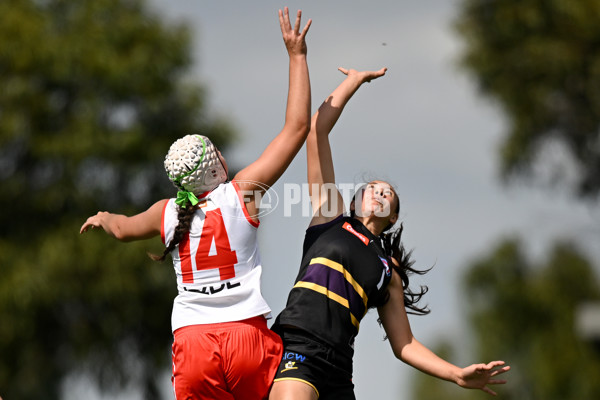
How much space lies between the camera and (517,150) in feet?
75.5

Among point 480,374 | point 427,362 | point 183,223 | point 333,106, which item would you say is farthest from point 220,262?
point 480,374

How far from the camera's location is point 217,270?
5.72 m

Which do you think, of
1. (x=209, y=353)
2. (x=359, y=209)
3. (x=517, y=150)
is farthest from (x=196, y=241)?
(x=517, y=150)

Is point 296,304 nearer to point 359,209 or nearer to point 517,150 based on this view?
point 359,209

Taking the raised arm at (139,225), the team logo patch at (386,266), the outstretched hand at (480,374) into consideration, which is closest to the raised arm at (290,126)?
the raised arm at (139,225)

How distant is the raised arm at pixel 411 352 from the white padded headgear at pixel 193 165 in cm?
143

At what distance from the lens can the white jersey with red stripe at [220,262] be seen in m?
5.71

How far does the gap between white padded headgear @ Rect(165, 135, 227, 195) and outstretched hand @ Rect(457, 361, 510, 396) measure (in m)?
1.79

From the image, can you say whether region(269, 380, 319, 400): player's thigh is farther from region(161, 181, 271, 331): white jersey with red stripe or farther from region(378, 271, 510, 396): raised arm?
region(378, 271, 510, 396): raised arm

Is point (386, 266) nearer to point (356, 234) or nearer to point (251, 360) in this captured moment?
point (356, 234)

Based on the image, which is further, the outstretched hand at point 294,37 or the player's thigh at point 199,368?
the outstretched hand at point 294,37

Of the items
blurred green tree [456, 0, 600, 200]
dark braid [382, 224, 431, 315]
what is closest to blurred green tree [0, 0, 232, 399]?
blurred green tree [456, 0, 600, 200]

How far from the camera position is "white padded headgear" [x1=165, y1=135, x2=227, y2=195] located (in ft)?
18.7

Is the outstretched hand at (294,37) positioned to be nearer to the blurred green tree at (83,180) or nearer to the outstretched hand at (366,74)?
the outstretched hand at (366,74)
